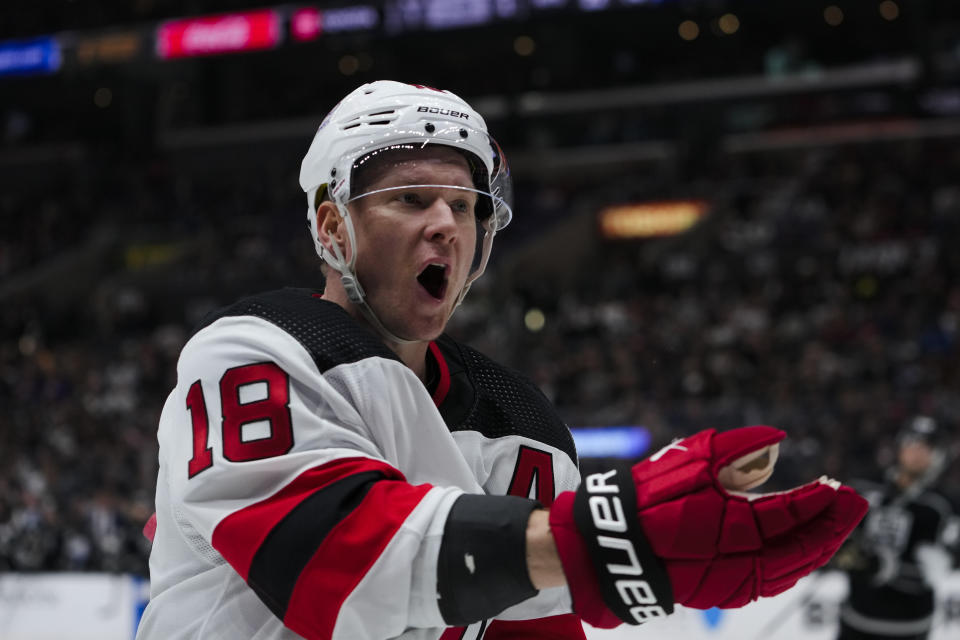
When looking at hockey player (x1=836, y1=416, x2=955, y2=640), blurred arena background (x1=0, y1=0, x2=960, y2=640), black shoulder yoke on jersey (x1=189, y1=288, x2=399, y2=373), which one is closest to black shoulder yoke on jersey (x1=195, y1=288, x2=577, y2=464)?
black shoulder yoke on jersey (x1=189, y1=288, x2=399, y2=373)

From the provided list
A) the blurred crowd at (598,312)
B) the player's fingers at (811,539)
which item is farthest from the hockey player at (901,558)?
the player's fingers at (811,539)

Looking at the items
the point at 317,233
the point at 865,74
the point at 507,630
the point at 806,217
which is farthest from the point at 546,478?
the point at 865,74

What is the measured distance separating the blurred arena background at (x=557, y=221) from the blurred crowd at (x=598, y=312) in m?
0.05

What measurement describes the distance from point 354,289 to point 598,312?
40.3 ft

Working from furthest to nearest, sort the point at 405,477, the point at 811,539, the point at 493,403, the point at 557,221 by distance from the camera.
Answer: the point at 557,221
the point at 493,403
the point at 405,477
the point at 811,539

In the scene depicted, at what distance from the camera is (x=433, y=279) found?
1802 millimetres

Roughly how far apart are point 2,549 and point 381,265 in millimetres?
9188

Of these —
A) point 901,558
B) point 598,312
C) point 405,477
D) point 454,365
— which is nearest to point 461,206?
point 454,365

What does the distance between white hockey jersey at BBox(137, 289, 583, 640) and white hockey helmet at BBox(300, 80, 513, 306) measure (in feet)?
0.52

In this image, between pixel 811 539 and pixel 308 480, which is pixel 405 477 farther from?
pixel 811 539

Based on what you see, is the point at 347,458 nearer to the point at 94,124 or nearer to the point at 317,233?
the point at 317,233

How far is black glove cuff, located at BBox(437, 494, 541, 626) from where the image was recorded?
132cm

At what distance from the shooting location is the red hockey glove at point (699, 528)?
4.05ft

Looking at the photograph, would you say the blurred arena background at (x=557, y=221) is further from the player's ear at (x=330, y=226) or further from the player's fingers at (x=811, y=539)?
the player's fingers at (x=811, y=539)
